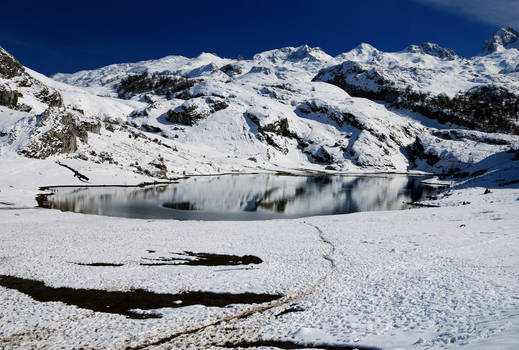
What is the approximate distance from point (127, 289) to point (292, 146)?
153886mm

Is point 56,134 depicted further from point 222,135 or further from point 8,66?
point 222,135

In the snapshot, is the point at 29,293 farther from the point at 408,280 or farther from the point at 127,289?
the point at 408,280

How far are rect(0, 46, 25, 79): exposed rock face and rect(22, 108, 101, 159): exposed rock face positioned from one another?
25.4m

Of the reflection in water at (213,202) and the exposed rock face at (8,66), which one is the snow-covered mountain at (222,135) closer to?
the exposed rock face at (8,66)

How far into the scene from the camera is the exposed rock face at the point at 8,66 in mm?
96812

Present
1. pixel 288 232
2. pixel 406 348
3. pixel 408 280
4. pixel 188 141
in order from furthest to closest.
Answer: pixel 188 141
pixel 288 232
pixel 408 280
pixel 406 348

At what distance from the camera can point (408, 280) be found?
21.1 metres

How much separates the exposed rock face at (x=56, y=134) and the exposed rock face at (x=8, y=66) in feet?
83.5

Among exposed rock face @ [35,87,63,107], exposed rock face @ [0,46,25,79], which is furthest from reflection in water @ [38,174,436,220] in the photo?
exposed rock face @ [0,46,25,79]

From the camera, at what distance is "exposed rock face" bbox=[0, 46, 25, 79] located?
318ft

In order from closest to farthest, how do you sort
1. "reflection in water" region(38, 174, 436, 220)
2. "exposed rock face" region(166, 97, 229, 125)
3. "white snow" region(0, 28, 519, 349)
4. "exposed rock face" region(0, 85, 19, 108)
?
"white snow" region(0, 28, 519, 349) < "reflection in water" region(38, 174, 436, 220) < "exposed rock face" region(0, 85, 19, 108) < "exposed rock face" region(166, 97, 229, 125)

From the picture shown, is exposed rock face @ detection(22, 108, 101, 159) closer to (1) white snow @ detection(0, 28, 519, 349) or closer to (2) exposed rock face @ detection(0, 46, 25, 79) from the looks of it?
(1) white snow @ detection(0, 28, 519, 349)

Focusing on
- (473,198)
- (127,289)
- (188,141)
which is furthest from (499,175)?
(188,141)

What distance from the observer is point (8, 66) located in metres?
98.4
